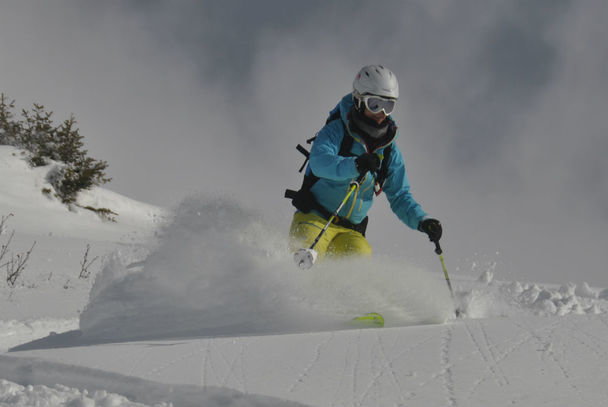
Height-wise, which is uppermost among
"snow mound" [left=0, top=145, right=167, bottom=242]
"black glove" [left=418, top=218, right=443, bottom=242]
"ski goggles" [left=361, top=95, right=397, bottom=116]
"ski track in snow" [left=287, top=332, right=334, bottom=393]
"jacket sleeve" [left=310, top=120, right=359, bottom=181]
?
"snow mound" [left=0, top=145, right=167, bottom=242]

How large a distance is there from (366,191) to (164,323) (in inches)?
75.6

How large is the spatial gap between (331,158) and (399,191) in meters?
0.92

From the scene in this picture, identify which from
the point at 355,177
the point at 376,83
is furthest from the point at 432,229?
the point at 376,83

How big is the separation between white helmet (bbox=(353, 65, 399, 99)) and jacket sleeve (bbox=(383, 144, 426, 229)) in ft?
1.80

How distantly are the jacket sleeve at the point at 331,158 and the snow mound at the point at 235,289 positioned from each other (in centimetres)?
64

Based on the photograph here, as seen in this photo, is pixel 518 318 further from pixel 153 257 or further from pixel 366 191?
pixel 153 257

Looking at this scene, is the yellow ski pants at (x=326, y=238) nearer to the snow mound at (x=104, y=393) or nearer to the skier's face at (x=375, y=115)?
the skier's face at (x=375, y=115)

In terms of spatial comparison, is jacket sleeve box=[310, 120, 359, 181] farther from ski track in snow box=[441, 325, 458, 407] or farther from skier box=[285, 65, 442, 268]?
ski track in snow box=[441, 325, 458, 407]

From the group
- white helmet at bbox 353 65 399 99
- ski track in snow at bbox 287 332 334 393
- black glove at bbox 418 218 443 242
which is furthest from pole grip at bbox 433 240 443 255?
ski track in snow at bbox 287 332 334 393

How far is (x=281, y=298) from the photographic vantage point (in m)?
3.69

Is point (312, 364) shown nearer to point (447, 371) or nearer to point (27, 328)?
point (447, 371)

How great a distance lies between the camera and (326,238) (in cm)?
424

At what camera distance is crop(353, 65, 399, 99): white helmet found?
4.15 m

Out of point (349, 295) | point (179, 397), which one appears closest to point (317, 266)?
point (349, 295)
